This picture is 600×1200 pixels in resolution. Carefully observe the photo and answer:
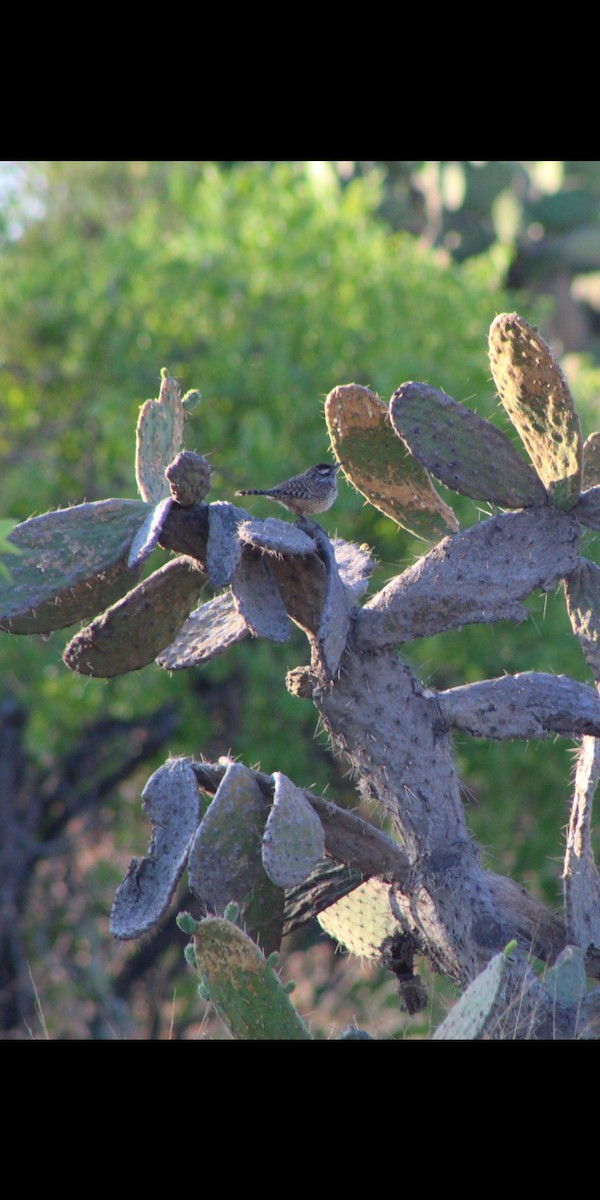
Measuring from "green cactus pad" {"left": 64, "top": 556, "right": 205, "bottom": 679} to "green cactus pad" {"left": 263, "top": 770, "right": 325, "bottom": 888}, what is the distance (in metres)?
0.42

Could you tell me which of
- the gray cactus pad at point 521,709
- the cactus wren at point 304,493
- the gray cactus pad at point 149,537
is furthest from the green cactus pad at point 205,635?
the gray cactus pad at point 521,709

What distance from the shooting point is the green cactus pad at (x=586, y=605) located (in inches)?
104

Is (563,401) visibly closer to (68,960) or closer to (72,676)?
(72,676)

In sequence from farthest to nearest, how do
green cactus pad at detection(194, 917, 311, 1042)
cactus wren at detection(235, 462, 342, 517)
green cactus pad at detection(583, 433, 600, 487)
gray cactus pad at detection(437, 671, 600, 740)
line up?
1. green cactus pad at detection(583, 433, 600, 487)
2. cactus wren at detection(235, 462, 342, 517)
3. gray cactus pad at detection(437, 671, 600, 740)
4. green cactus pad at detection(194, 917, 311, 1042)

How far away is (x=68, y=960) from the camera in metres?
8.04

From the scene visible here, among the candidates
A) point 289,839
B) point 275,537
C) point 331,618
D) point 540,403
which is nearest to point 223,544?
point 275,537

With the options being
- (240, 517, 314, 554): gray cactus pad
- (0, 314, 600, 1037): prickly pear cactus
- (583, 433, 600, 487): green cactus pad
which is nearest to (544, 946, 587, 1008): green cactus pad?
(0, 314, 600, 1037): prickly pear cactus

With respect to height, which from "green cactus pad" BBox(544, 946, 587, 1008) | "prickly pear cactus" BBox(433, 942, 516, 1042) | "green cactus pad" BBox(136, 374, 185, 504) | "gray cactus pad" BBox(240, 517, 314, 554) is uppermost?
"green cactus pad" BBox(136, 374, 185, 504)

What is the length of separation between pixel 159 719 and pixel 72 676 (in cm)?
108

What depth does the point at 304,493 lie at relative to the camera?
2.83 m

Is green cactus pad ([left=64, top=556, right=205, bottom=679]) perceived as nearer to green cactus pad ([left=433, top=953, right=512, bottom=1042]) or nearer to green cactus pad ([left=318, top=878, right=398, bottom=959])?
green cactus pad ([left=318, top=878, right=398, bottom=959])

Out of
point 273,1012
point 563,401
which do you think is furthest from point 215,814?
point 563,401

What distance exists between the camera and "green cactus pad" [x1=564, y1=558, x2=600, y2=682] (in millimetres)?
2639

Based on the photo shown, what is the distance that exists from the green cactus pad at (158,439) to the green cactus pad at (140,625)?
190 mm
